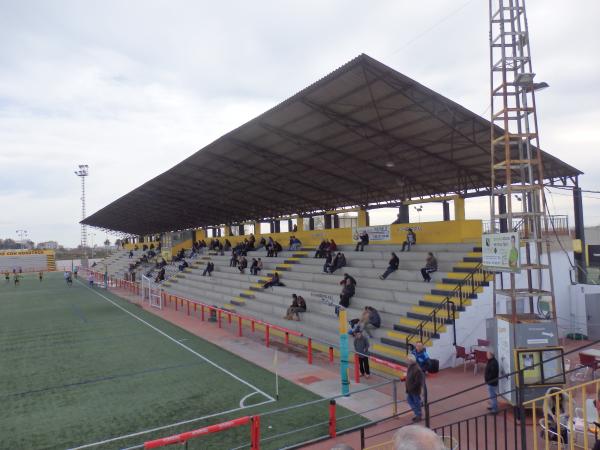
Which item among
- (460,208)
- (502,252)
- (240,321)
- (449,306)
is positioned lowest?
(240,321)

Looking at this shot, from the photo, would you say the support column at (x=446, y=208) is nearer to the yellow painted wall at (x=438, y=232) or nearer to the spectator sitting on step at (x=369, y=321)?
the yellow painted wall at (x=438, y=232)

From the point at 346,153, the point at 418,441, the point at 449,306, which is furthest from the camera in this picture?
the point at 346,153

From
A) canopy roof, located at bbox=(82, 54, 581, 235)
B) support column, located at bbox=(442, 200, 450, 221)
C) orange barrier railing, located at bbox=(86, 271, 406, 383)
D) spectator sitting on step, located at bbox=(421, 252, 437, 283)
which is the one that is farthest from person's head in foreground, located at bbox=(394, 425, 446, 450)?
support column, located at bbox=(442, 200, 450, 221)

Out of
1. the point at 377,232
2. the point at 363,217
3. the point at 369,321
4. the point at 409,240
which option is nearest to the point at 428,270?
the point at 369,321

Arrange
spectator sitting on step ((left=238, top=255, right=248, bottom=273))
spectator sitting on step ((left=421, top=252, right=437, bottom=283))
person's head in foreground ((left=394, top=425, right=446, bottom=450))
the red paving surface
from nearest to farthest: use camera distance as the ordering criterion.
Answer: person's head in foreground ((left=394, top=425, right=446, bottom=450))
the red paving surface
spectator sitting on step ((left=421, top=252, right=437, bottom=283))
spectator sitting on step ((left=238, top=255, right=248, bottom=273))

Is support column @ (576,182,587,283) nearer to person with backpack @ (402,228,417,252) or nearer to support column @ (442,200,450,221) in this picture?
person with backpack @ (402,228,417,252)

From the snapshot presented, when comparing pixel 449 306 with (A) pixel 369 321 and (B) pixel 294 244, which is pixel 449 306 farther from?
(B) pixel 294 244

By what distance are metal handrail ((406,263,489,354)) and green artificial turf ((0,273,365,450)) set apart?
443 centimetres

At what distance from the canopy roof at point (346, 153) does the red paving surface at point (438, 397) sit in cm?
959

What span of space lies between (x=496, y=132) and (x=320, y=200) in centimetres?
2107

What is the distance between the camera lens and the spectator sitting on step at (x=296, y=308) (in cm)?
1852

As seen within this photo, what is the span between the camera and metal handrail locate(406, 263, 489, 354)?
527 inches

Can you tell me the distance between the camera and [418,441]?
2.22m

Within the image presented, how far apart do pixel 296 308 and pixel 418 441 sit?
16.6m
